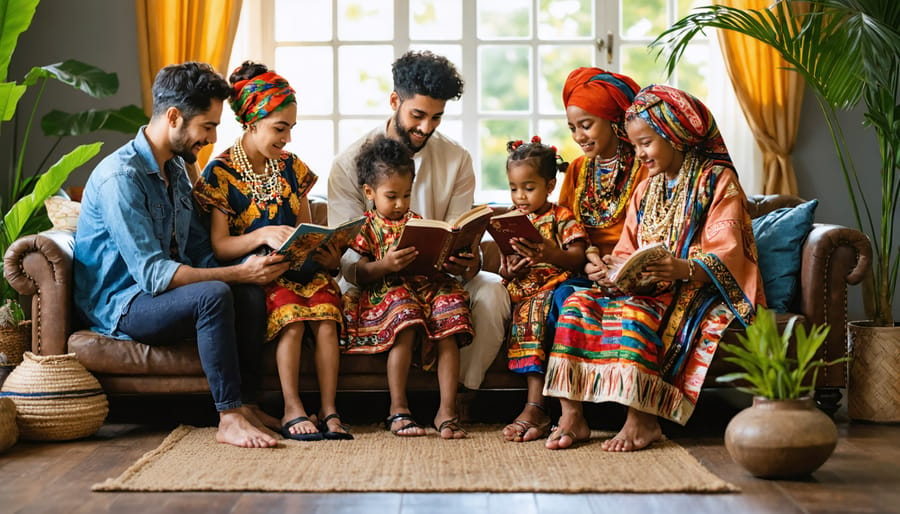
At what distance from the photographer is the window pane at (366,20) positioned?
4.79 metres

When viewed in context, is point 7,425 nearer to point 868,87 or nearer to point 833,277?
point 833,277

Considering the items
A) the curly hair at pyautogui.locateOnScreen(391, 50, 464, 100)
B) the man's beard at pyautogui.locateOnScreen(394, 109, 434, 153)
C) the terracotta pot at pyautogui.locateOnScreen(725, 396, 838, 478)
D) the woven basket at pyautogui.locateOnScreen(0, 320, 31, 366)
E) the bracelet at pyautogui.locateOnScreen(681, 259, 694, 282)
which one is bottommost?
the terracotta pot at pyautogui.locateOnScreen(725, 396, 838, 478)

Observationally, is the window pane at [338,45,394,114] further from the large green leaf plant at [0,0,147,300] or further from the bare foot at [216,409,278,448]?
the bare foot at [216,409,278,448]

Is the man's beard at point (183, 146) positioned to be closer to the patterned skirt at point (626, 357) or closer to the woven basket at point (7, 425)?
the woven basket at point (7, 425)

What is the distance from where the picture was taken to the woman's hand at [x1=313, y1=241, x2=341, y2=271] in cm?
312

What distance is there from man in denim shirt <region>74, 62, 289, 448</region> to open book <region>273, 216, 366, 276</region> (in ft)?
0.19

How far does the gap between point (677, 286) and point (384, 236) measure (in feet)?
3.13

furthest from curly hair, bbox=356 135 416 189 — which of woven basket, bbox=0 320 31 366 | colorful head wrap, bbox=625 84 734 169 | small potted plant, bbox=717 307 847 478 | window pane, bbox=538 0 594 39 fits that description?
window pane, bbox=538 0 594 39

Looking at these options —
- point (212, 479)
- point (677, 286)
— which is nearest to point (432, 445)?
point (212, 479)

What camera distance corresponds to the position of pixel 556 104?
4.80 m

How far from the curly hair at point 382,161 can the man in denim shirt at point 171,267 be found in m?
0.42

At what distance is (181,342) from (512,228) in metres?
1.10

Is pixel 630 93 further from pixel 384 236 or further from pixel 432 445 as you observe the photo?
pixel 432 445

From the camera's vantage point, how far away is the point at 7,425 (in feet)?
9.29
